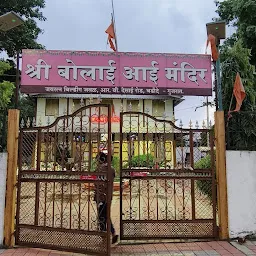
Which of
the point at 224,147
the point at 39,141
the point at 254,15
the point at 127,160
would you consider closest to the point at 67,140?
the point at 39,141

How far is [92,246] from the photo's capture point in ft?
14.6

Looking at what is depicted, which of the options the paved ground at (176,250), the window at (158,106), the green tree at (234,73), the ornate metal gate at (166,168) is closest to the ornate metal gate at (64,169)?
the paved ground at (176,250)

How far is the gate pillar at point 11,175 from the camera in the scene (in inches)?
189

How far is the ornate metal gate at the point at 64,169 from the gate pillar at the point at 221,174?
1.94m

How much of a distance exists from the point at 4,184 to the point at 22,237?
89cm

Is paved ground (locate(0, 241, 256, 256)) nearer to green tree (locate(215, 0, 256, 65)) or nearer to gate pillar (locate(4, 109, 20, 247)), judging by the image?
gate pillar (locate(4, 109, 20, 247))

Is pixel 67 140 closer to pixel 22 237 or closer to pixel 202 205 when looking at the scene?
pixel 22 237

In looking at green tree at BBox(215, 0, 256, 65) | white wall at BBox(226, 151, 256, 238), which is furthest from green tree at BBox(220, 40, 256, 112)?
green tree at BBox(215, 0, 256, 65)

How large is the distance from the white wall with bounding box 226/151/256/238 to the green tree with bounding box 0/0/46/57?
12114mm

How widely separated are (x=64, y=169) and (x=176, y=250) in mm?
2127

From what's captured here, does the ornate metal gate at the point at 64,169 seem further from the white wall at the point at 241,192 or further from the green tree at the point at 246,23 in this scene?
the green tree at the point at 246,23

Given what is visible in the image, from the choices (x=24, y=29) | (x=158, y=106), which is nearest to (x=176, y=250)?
(x=24, y=29)

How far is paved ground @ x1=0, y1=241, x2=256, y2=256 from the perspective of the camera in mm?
4461

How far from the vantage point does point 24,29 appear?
50.2 ft
